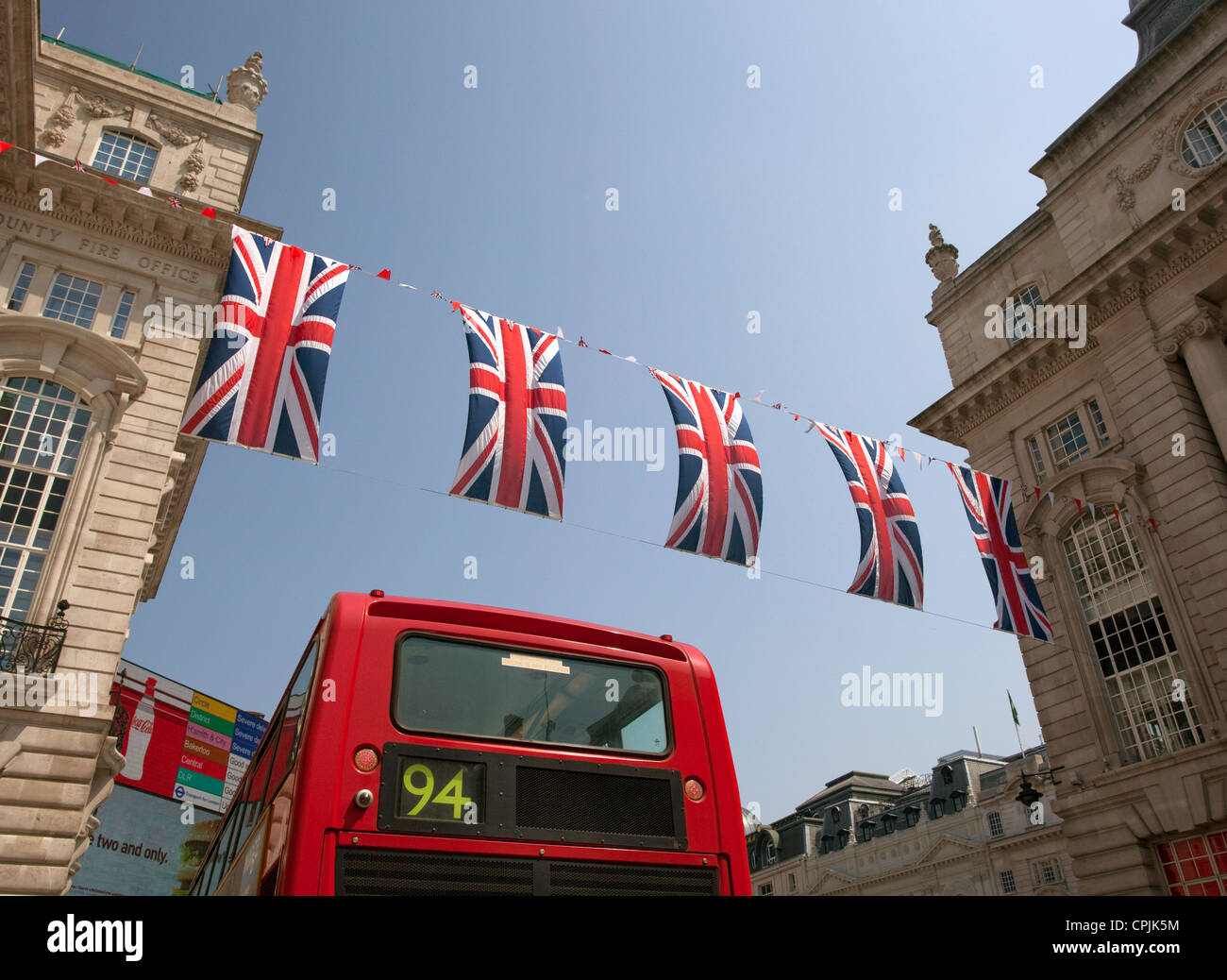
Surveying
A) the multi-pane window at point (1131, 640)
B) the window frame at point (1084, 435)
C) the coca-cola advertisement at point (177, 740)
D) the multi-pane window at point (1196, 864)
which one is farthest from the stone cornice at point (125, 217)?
the multi-pane window at point (1196, 864)

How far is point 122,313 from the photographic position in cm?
1953

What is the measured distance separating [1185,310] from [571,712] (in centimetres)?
2090

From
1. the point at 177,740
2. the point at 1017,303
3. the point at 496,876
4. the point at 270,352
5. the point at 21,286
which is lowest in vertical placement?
the point at 496,876

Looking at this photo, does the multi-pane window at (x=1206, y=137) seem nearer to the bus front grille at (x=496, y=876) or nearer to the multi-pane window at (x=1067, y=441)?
the multi-pane window at (x=1067, y=441)

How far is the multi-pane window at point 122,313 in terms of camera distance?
1928 centimetres

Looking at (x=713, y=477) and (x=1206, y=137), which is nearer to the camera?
(x=713, y=477)

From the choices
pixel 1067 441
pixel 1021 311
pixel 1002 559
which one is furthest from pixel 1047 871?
pixel 1002 559

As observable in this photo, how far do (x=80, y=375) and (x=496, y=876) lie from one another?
57.0ft

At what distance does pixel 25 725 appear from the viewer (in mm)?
14688

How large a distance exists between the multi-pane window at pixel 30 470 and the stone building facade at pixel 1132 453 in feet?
76.9

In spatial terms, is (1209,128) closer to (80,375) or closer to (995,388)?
(995,388)

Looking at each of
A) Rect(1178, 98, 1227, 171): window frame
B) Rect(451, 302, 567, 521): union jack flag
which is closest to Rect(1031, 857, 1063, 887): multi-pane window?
Rect(1178, 98, 1227, 171): window frame

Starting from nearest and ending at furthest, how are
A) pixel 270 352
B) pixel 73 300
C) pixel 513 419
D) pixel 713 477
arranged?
pixel 270 352 → pixel 513 419 → pixel 713 477 → pixel 73 300
